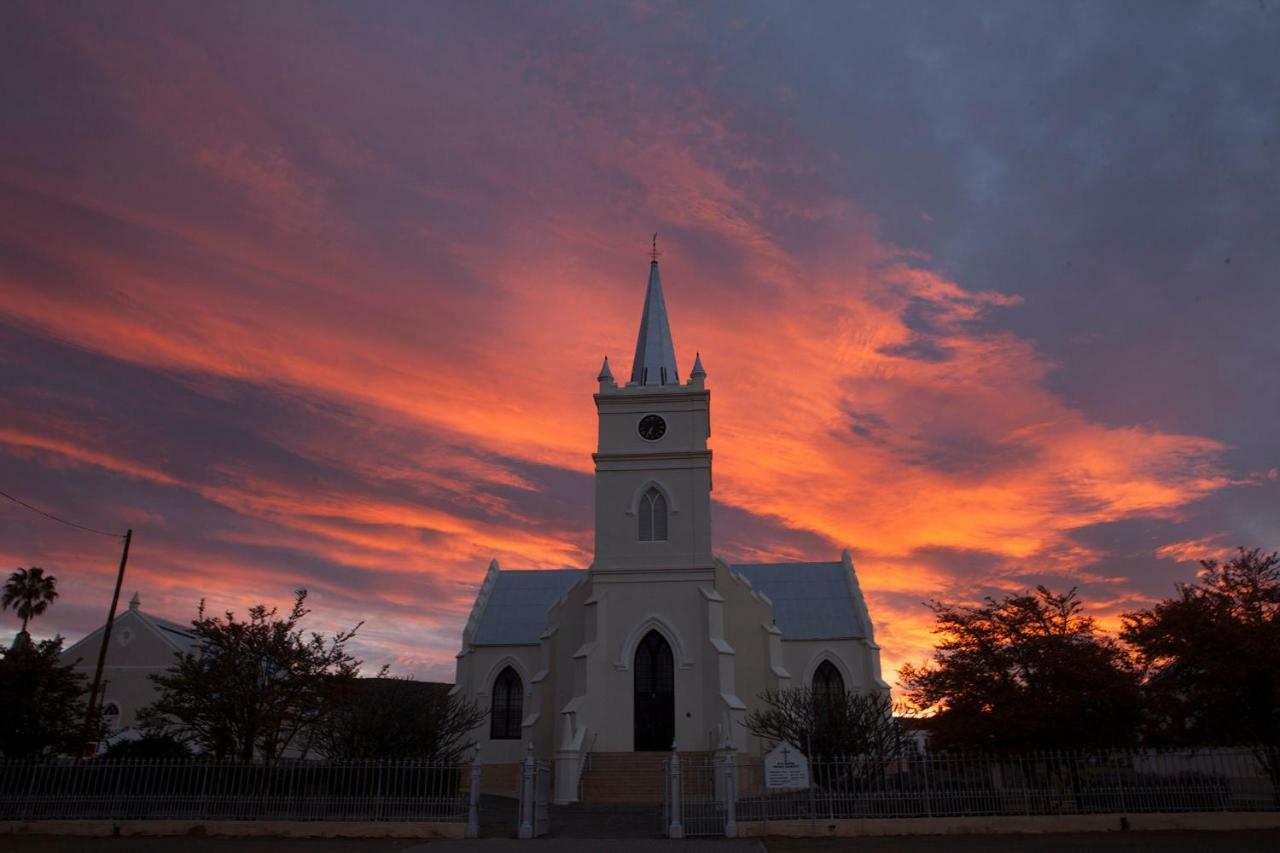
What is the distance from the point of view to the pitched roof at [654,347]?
125ft

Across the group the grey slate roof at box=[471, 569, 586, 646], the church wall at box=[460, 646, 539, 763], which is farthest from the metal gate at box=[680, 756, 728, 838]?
the grey slate roof at box=[471, 569, 586, 646]

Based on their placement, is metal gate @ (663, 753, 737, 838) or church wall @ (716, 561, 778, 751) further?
church wall @ (716, 561, 778, 751)

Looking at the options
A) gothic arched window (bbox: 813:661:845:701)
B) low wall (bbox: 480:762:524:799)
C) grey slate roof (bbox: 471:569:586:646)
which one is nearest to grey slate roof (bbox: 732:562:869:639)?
gothic arched window (bbox: 813:661:845:701)

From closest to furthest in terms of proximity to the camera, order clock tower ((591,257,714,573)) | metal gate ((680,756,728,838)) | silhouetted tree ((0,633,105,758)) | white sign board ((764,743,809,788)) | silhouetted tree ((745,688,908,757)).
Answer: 1. white sign board ((764,743,809,788))
2. metal gate ((680,756,728,838))
3. silhouetted tree ((0,633,105,758))
4. silhouetted tree ((745,688,908,757))
5. clock tower ((591,257,714,573))

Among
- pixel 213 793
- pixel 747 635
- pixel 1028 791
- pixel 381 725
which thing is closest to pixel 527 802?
pixel 381 725

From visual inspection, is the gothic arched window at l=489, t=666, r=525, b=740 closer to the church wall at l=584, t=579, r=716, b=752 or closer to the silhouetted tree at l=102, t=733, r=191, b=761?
the church wall at l=584, t=579, r=716, b=752

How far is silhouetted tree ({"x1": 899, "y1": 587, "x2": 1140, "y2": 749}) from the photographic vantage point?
Result: 22.3 metres

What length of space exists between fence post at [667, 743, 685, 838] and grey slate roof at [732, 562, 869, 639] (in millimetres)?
19112

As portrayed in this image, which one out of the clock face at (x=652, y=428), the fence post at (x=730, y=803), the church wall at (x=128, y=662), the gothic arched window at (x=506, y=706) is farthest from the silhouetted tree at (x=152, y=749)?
the church wall at (x=128, y=662)

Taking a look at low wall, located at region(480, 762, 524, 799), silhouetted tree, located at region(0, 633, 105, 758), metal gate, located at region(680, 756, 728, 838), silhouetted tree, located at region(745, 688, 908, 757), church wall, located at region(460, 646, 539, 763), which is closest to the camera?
metal gate, located at region(680, 756, 728, 838)

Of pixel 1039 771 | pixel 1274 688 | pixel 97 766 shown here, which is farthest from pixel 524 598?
pixel 1274 688

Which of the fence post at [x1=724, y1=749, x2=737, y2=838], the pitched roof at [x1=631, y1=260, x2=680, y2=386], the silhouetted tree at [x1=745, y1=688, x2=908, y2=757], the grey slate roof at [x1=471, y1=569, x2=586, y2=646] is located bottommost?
the fence post at [x1=724, y1=749, x2=737, y2=838]

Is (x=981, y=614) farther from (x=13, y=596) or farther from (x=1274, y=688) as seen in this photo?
(x=13, y=596)

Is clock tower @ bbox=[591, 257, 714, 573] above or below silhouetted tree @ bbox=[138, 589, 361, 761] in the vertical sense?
above
